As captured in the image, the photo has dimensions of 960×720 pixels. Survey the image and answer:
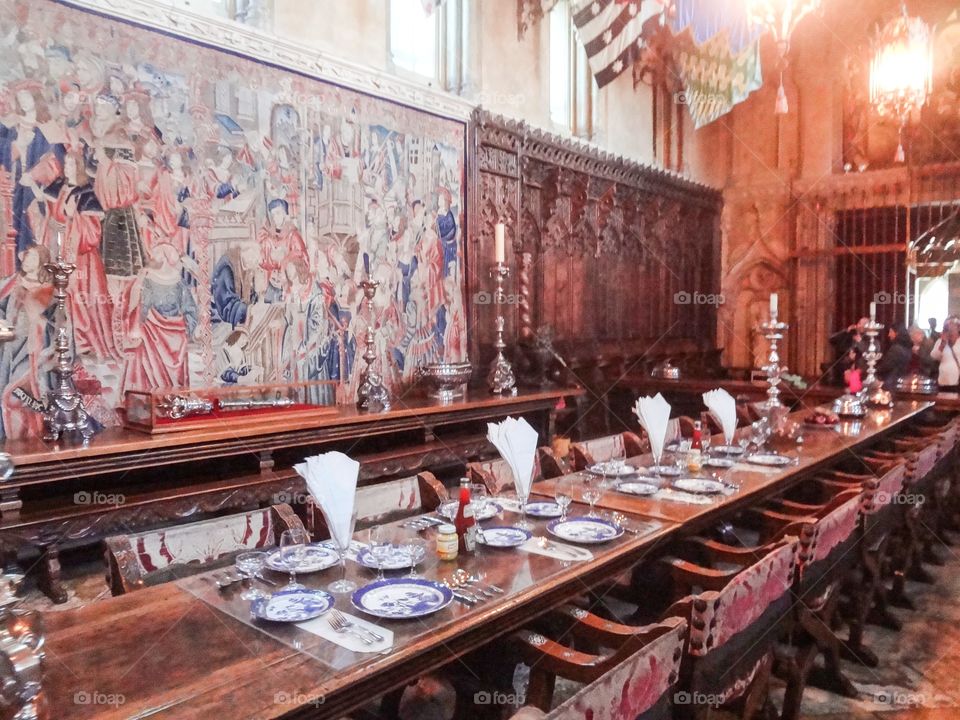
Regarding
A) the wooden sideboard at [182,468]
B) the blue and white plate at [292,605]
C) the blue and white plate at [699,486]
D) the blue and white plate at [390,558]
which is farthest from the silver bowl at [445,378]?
the blue and white plate at [292,605]

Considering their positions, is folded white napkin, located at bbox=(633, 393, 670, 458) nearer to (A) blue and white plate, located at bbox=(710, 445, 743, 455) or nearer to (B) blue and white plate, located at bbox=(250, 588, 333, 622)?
(A) blue and white plate, located at bbox=(710, 445, 743, 455)

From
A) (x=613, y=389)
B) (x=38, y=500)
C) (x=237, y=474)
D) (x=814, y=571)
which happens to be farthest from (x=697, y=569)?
(x=613, y=389)

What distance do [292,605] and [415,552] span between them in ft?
1.61

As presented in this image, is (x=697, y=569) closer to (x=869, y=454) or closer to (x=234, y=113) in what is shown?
(x=869, y=454)

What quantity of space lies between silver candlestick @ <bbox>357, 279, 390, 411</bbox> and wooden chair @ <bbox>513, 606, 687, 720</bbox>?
3.07m

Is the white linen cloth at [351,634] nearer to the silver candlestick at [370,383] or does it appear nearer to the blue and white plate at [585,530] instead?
the blue and white plate at [585,530]

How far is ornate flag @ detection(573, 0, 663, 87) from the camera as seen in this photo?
544 cm

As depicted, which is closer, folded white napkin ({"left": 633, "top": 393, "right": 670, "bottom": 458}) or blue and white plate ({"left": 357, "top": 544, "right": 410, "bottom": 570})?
blue and white plate ({"left": 357, "top": 544, "right": 410, "bottom": 570})

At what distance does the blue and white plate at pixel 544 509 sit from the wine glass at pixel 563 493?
0.02 m

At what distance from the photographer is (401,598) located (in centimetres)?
195

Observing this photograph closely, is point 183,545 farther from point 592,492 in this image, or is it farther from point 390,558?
point 592,492

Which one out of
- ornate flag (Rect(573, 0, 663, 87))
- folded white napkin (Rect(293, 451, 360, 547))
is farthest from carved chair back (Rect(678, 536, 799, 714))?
ornate flag (Rect(573, 0, 663, 87))

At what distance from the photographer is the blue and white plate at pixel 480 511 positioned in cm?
275

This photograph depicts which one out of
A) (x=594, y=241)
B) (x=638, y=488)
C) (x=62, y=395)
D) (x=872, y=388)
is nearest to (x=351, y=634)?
(x=638, y=488)
